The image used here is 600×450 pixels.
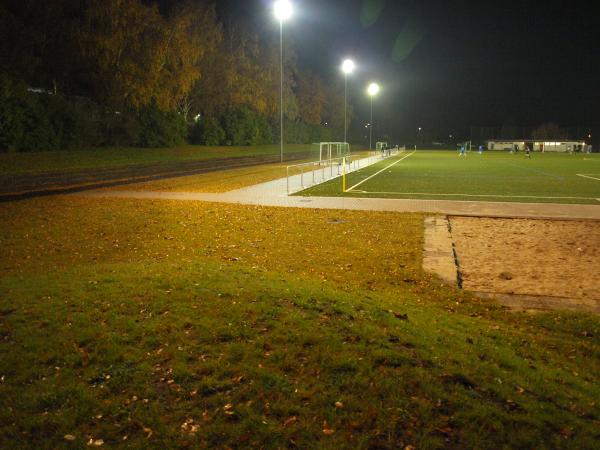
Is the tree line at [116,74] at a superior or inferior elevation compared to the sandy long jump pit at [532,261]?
superior

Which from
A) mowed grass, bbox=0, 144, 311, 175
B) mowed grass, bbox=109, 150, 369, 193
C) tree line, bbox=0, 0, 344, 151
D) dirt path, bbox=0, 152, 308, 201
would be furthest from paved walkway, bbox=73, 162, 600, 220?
tree line, bbox=0, 0, 344, 151

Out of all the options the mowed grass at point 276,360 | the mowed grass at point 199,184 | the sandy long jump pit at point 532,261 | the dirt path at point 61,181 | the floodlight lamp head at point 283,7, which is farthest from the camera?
the floodlight lamp head at point 283,7

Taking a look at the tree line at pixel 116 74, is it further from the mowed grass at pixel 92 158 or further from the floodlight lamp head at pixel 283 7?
the floodlight lamp head at pixel 283 7

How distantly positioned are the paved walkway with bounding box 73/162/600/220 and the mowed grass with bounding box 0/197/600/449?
22.2 ft

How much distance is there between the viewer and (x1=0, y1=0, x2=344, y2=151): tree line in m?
33.9

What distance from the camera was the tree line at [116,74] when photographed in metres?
33.9

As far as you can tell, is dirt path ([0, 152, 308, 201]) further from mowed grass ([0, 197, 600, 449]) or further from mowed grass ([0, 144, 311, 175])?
mowed grass ([0, 197, 600, 449])

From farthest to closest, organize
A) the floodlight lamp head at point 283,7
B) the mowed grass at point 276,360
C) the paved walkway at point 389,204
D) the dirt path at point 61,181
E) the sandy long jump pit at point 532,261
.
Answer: the floodlight lamp head at point 283,7, the dirt path at point 61,181, the paved walkway at point 389,204, the sandy long jump pit at point 532,261, the mowed grass at point 276,360

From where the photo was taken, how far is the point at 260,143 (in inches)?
2717

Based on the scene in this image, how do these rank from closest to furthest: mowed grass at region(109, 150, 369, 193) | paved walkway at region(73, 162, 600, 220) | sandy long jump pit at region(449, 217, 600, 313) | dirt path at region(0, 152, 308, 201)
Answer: sandy long jump pit at region(449, 217, 600, 313)
paved walkway at region(73, 162, 600, 220)
dirt path at region(0, 152, 308, 201)
mowed grass at region(109, 150, 369, 193)

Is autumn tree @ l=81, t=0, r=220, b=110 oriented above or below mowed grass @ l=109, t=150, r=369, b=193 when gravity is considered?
above

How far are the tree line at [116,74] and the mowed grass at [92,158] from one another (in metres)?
1.50

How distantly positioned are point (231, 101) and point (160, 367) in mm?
58451

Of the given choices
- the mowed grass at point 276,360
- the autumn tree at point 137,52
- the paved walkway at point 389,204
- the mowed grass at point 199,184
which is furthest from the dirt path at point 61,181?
the autumn tree at point 137,52
